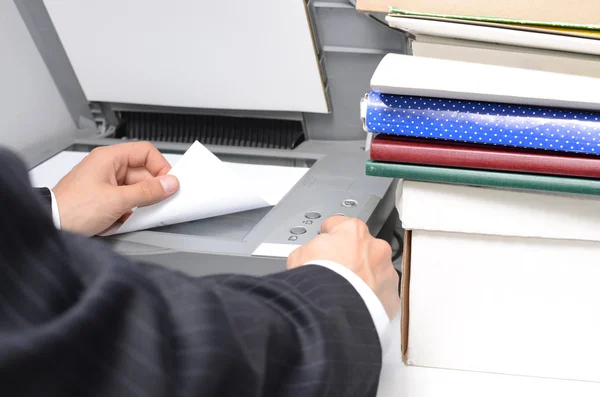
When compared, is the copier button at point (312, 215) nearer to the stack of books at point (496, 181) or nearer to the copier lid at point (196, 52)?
the stack of books at point (496, 181)

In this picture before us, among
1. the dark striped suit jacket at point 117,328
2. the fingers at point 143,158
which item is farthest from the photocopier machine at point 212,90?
the dark striped suit jacket at point 117,328

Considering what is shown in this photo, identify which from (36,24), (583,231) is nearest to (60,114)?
(36,24)

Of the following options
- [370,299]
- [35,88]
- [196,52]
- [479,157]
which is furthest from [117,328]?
[35,88]

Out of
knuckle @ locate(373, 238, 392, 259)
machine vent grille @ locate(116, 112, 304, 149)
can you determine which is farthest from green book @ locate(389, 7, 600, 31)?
machine vent grille @ locate(116, 112, 304, 149)

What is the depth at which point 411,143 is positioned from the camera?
612 mm

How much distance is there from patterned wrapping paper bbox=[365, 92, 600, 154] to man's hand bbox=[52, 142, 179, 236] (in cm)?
31

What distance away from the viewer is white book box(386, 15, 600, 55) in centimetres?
60

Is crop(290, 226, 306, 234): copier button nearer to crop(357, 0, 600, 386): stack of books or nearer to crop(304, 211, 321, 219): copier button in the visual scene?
crop(304, 211, 321, 219): copier button

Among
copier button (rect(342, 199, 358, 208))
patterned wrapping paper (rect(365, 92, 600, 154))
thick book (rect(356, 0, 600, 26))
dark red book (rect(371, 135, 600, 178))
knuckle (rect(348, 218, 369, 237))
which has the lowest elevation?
copier button (rect(342, 199, 358, 208))

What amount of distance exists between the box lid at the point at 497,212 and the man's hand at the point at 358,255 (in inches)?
2.2

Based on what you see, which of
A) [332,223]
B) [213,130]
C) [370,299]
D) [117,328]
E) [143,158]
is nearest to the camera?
[117,328]

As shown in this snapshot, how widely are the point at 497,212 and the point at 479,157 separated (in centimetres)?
7

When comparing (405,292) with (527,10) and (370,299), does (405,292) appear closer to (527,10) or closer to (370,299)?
(370,299)

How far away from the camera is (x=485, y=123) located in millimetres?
585
